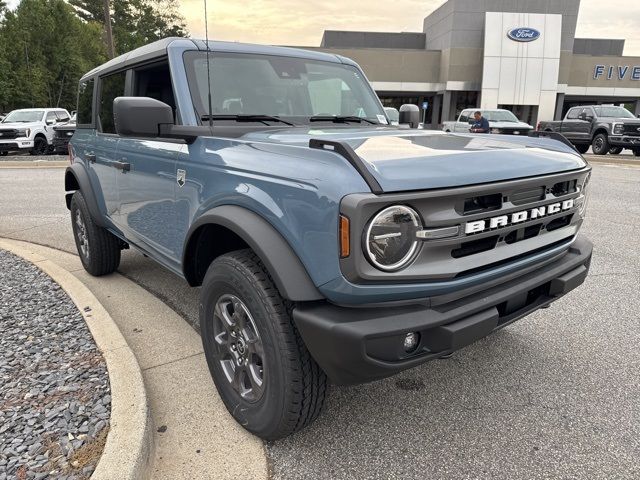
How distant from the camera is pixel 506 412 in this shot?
8.75ft

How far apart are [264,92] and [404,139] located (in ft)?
3.70

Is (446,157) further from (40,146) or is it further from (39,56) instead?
(39,56)

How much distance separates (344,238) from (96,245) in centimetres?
347

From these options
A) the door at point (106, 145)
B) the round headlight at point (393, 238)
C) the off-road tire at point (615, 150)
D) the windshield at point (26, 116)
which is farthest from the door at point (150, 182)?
the off-road tire at point (615, 150)

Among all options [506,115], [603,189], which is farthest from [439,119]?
[603,189]

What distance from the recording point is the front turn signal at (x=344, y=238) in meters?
1.82

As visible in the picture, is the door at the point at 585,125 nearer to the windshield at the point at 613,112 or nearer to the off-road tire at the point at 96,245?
the windshield at the point at 613,112

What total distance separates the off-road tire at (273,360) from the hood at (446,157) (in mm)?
673

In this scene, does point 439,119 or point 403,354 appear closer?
point 403,354

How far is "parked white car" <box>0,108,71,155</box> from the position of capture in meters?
17.7

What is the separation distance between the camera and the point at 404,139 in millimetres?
2621

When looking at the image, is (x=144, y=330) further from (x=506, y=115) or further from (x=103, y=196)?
(x=506, y=115)

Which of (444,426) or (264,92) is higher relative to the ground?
(264,92)

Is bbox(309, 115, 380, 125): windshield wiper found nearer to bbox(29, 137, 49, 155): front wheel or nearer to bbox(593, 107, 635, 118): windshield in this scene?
bbox(593, 107, 635, 118): windshield
